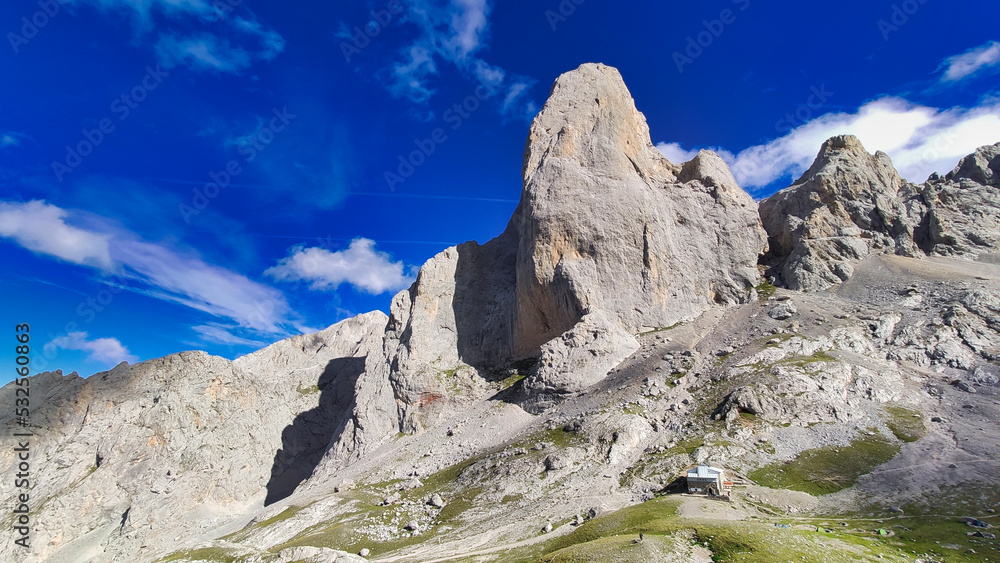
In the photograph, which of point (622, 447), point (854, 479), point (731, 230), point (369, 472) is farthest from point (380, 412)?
point (731, 230)

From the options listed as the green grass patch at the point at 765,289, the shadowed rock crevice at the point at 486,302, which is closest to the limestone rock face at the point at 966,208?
the green grass patch at the point at 765,289

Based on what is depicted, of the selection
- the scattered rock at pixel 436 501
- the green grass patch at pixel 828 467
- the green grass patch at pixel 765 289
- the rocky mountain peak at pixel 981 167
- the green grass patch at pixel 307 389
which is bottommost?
the green grass patch at pixel 828 467

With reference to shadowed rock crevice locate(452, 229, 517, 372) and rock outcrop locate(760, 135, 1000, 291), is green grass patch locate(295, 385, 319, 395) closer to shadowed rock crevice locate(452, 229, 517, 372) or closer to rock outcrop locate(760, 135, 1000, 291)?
shadowed rock crevice locate(452, 229, 517, 372)

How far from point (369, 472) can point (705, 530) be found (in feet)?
156

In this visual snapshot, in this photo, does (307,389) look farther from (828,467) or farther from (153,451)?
(828,467)

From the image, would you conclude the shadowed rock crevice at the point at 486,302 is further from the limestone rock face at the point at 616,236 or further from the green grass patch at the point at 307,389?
the green grass patch at the point at 307,389

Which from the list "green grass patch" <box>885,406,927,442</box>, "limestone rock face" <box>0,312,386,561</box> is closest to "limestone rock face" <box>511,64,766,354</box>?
"green grass patch" <box>885,406,927,442</box>

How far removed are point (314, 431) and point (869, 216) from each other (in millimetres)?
115662

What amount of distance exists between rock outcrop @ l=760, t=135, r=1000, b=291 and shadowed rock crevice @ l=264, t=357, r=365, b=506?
270 ft

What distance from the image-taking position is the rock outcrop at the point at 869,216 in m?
82.0

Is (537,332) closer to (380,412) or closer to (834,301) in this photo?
(380,412)

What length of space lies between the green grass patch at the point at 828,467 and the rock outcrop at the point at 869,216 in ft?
133

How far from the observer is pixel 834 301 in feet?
236

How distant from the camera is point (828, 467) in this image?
4266cm
